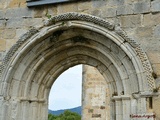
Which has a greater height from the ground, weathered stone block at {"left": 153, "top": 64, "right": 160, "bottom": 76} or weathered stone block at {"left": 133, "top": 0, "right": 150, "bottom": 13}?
weathered stone block at {"left": 133, "top": 0, "right": 150, "bottom": 13}

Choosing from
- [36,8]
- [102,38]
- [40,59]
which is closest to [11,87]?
[40,59]

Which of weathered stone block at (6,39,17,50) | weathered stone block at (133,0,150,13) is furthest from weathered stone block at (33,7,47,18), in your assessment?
weathered stone block at (133,0,150,13)

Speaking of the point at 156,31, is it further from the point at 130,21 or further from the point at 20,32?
the point at 20,32

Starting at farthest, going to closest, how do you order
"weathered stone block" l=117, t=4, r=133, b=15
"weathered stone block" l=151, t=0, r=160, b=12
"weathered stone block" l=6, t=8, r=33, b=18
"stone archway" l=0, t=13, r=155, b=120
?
"weathered stone block" l=6, t=8, r=33, b=18 → "weathered stone block" l=117, t=4, r=133, b=15 → "weathered stone block" l=151, t=0, r=160, b=12 → "stone archway" l=0, t=13, r=155, b=120

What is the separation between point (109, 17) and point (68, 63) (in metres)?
1.33

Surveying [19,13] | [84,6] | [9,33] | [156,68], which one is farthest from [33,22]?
Answer: [156,68]

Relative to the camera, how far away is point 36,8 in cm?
479

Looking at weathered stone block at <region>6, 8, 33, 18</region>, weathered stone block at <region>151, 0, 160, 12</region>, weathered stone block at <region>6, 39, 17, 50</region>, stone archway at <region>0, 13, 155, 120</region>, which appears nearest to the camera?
stone archway at <region>0, 13, 155, 120</region>

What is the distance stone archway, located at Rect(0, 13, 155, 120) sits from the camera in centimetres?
404

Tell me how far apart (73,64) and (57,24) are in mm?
1014

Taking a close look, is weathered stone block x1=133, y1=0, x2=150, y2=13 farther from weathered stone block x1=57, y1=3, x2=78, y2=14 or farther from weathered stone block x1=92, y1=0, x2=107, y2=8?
weathered stone block x1=57, y1=3, x2=78, y2=14

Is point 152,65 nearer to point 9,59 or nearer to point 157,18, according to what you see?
point 157,18

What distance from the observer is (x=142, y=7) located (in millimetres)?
4223

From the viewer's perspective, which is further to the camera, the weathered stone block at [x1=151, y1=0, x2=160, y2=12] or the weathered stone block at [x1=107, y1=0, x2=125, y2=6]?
the weathered stone block at [x1=107, y1=0, x2=125, y2=6]
